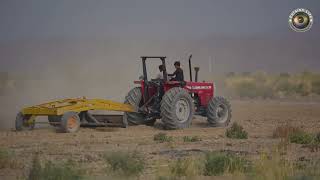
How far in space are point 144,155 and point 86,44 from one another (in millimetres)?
57690

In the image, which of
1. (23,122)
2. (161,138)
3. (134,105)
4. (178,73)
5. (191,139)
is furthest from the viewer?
(134,105)

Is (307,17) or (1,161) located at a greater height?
(307,17)

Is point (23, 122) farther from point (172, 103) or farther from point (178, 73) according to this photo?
point (178, 73)

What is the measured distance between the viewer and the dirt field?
599 inches

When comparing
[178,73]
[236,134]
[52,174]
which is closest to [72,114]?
[178,73]

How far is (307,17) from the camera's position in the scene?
153 ft

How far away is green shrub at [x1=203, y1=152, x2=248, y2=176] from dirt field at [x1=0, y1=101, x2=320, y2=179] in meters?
0.95

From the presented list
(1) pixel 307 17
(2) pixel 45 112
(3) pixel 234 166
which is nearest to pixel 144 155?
(3) pixel 234 166

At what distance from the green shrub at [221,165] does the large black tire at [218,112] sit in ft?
30.9

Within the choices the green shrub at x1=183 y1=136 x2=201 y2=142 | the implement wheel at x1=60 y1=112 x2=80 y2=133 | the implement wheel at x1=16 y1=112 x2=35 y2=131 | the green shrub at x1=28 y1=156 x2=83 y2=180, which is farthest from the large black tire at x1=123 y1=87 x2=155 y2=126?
the green shrub at x1=28 y1=156 x2=83 y2=180

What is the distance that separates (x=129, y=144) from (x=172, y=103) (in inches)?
139

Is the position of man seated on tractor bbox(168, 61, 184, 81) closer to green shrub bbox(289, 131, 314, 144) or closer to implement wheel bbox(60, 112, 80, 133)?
implement wheel bbox(60, 112, 80, 133)

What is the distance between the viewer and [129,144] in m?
18.3

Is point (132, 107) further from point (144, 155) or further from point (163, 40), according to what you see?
point (163, 40)
